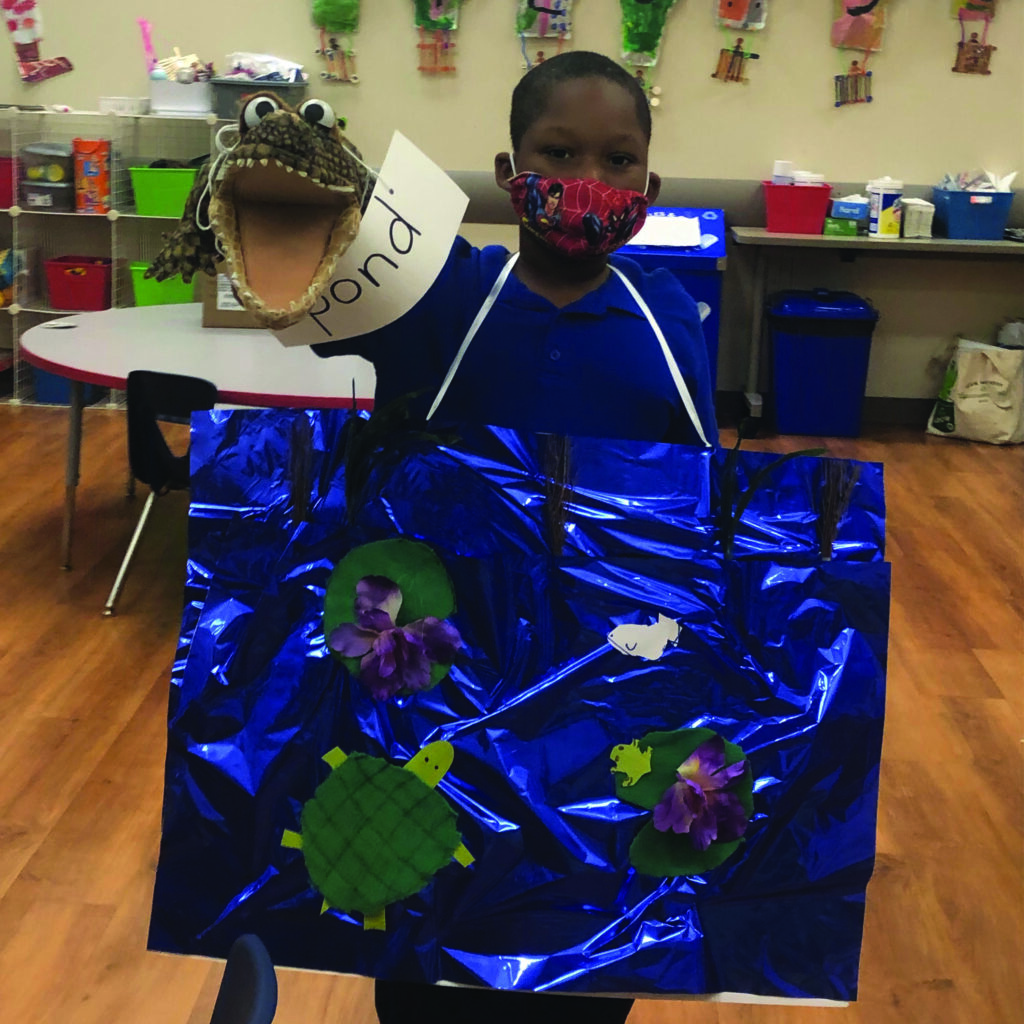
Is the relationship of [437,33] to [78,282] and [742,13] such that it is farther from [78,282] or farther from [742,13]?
[78,282]

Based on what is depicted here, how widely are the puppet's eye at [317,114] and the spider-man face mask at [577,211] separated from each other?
0.32 metres

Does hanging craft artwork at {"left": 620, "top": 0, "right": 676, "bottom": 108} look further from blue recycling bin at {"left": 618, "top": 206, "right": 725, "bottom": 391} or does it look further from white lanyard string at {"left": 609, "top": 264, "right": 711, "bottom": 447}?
white lanyard string at {"left": 609, "top": 264, "right": 711, "bottom": 447}

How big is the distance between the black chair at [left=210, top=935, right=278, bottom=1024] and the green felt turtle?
8.1 inches

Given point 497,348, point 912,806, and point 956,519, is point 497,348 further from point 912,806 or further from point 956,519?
point 956,519

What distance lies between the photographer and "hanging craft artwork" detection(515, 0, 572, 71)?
4.83 metres

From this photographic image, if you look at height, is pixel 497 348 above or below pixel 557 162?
below

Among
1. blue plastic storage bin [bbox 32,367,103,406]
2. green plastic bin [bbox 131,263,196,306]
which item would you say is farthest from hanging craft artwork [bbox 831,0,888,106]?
blue plastic storage bin [bbox 32,367,103,406]

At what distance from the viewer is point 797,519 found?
2.99 feet

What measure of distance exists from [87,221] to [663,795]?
5.02 metres

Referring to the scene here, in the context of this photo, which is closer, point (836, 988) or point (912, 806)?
point (836, 988)

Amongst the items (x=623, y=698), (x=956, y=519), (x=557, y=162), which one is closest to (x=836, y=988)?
(x=623, y=698)

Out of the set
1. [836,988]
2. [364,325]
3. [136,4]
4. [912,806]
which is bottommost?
[912,806]

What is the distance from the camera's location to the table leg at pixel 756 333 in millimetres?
4966

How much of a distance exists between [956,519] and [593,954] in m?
3.50
